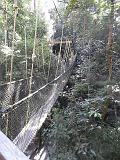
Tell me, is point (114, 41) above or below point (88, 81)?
above

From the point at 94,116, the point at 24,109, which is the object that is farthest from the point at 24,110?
the point at 94,116

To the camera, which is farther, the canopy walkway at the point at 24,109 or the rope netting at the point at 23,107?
the canopy walkway at the point at 24,109

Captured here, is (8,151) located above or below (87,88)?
above

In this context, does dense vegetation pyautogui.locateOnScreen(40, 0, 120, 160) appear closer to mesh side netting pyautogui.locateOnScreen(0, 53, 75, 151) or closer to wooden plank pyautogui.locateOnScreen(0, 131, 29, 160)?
mesh side netting pyautogui.locateOnScreen(0, 53, 75, 151)

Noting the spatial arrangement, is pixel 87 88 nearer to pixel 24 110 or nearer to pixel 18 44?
pixel 18 44

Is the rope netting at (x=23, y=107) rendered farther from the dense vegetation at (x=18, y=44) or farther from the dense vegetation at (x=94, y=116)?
the dense vegetation at (x=18, y=44)

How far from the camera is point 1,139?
25 centimetres

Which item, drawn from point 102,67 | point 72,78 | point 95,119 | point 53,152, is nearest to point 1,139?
point 53,152

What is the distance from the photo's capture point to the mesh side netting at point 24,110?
204 cm

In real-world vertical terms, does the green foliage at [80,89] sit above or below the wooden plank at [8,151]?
below

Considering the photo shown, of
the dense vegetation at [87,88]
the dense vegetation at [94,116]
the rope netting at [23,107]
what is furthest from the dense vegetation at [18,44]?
Answer: the dense vegetation at [94,116]

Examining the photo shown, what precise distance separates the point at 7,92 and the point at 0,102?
0.59 feet

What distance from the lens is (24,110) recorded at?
2.71m

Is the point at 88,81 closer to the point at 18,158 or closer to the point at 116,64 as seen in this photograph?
the point at 116,64
